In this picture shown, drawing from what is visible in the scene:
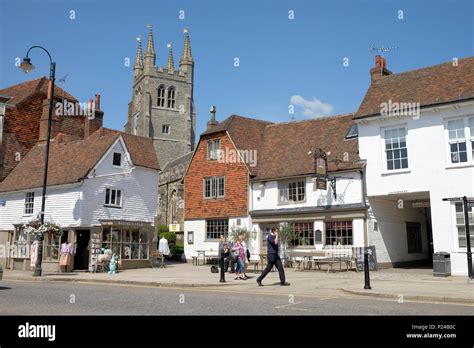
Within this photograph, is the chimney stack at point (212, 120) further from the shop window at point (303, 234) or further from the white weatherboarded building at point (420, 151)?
the white weatherboarded building at point (420, 151)

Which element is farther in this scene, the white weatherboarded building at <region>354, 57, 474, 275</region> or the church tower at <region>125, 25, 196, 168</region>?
the church tower at <region>125, 25, 196, 168</region>

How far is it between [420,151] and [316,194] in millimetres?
6440

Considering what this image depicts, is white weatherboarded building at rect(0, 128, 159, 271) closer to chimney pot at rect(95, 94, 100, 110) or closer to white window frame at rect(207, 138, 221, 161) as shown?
white window frame at rect(207, 138, 221, 161)

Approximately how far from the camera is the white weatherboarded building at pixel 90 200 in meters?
27.0

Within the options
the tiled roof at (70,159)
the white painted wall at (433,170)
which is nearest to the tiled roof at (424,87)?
the white painted wall at (433,170)

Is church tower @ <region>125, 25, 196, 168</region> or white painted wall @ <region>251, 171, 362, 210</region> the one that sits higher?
church tower @ <region>125, 25, 196, 168</region>

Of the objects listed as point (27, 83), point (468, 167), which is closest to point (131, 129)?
point (27, 83)

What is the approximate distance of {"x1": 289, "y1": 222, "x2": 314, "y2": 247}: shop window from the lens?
27.0 m

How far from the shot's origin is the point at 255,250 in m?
29.3

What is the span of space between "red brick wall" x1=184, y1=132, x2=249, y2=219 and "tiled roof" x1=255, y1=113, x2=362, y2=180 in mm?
1520

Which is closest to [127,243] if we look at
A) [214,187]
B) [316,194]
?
[214,187]

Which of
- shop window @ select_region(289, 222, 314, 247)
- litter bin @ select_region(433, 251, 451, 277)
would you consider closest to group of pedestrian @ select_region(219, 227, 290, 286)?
shop window @ select_region(289, 222, 314, 247)

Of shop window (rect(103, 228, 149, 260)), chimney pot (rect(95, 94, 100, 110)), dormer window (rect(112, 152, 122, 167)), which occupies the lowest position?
shop window (rect(103, 228, 149, 260))
